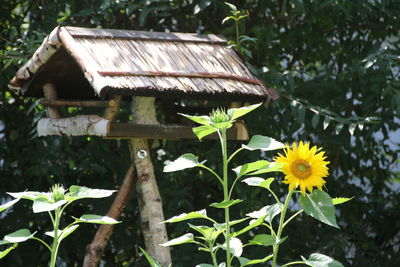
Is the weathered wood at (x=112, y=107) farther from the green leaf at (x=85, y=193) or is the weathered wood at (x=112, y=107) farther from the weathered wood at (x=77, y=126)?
the green leaf at (x=85, y=193)

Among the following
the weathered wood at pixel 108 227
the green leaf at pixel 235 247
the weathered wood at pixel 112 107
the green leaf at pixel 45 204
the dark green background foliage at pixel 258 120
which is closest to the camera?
the green leaf at pixel 45 204

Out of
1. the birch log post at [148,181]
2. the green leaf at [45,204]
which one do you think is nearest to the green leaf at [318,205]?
the green leaf at [45,204]

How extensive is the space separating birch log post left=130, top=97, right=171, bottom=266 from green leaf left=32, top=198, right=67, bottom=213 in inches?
51.4

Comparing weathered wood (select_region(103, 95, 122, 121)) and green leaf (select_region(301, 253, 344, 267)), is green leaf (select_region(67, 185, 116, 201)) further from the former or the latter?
weathered wood (select_region(103, 95, 122, 121))

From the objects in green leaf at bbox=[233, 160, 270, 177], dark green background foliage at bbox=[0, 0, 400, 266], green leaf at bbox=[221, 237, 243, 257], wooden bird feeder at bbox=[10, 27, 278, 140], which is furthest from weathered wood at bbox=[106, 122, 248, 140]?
green leaf at bbox=[233, 160, 270, 177]

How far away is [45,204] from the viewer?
2168mm

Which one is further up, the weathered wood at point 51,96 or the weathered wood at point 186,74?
the weathered wood at point 51,96

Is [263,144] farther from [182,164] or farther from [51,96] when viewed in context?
[51,96]

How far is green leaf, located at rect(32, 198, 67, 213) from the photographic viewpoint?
6.97ft

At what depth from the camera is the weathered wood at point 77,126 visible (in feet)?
10.9

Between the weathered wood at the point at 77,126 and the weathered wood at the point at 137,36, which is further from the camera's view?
the weathered wood at the point at 137,36

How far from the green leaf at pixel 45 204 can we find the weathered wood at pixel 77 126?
1121 millimetres

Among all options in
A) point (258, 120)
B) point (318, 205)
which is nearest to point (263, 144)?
point (318, 205)

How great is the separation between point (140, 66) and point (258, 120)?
1361mm
